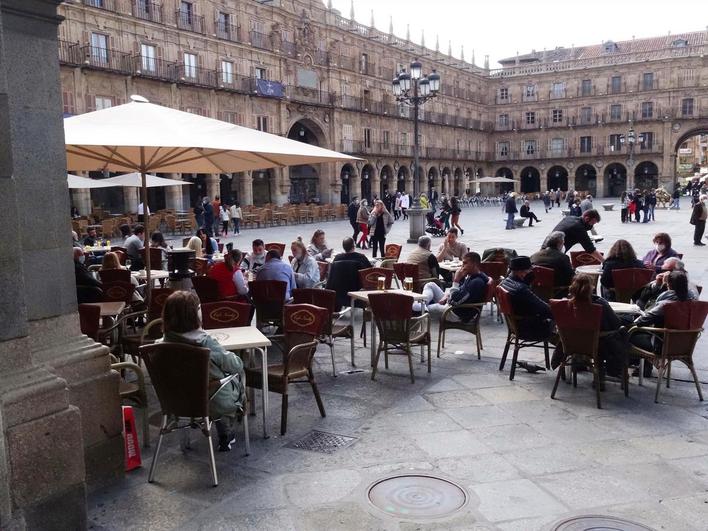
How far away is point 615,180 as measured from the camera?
55781 millimetres

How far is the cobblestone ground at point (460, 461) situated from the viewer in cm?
346

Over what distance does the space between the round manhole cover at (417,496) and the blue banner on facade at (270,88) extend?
3046 centimetres

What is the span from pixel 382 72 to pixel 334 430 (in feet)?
137

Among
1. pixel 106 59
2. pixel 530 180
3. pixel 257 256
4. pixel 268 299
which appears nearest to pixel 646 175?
pixel 530 180

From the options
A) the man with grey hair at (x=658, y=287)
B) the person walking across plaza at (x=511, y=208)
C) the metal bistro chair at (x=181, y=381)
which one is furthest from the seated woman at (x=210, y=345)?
the person walking across plaza at (x=511, y=208)

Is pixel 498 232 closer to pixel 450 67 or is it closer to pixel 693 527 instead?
pixel 693 527

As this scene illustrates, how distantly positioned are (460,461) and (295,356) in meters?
1.41

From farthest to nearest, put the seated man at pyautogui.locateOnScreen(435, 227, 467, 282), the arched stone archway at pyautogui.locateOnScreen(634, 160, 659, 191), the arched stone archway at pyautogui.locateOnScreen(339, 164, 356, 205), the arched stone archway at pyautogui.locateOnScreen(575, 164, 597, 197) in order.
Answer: the arched stone archway at pyautogui.locateOnScreen(575, 164, 597, 197) < the arched stone archway at pyautogui.locateOnScreen(634, 160, 659, 191) < the arched stone archway at pyautogui.locateOnScreen(339, 164, 356, 205) < the seated man at pyautogui.locateOnScreen(435, 227, 467, 282)

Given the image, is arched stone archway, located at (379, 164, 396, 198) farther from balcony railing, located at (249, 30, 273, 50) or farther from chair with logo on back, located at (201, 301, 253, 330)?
chair with logo on back, located at (201, 301, 253, 330)

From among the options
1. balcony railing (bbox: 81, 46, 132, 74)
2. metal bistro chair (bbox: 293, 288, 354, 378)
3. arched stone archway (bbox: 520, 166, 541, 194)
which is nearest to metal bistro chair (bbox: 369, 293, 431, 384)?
metal bistro chair (bbox: 293, 288, 354, 378)

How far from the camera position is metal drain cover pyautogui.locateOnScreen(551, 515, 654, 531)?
Result: 10.8 feet

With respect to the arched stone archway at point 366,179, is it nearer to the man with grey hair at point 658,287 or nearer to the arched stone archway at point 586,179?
the arched stone archway at point 586,179

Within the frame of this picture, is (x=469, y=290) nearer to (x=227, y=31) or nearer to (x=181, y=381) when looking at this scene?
(x=181, y=381)

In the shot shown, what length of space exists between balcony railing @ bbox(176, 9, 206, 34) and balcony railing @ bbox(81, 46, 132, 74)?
4062 millimetres
